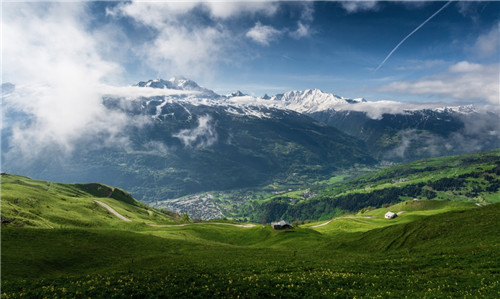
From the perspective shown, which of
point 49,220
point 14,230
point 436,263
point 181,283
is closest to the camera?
point 181,283

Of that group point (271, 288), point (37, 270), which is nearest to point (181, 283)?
point (271, 288)

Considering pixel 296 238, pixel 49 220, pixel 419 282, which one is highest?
pixel 419 282

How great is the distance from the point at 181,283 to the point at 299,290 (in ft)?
46.3

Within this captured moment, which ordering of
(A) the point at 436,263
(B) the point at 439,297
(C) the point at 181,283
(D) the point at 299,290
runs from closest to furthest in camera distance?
(B) the point at 439,297
(D) the point at 299,290
(C) the point at 181,283
(A) the point at 436,263

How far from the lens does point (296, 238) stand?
329 ft

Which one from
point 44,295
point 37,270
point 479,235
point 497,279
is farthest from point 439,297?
point 37,270

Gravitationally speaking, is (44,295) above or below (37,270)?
above

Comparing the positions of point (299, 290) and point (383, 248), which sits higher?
point (299, 290)

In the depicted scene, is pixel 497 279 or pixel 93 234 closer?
pixel 497 279

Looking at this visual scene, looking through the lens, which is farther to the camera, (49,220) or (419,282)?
(49,220)

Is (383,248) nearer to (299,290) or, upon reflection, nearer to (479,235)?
(479,235)

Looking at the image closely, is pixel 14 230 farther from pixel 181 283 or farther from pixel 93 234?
pixel 181 283

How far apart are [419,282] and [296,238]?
71.9 meters

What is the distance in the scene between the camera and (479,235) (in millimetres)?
48031
